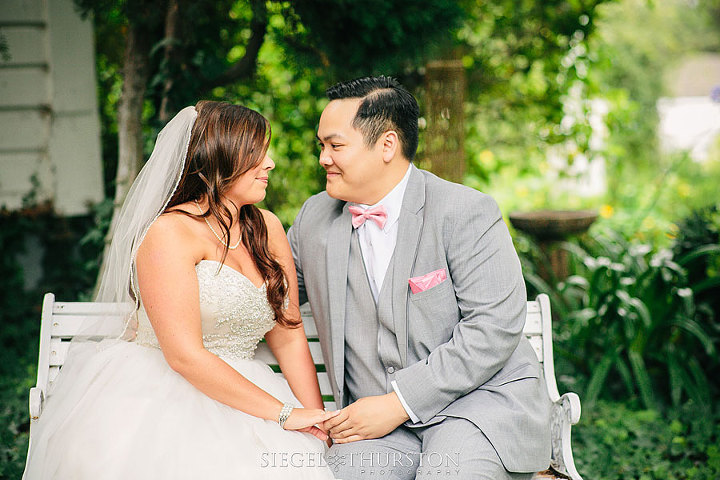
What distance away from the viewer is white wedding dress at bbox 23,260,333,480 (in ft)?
7.11

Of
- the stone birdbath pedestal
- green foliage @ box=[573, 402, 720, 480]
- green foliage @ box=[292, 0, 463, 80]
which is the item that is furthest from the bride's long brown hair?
the stone birdbath pedestal

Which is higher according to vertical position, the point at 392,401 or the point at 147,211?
the point at 147,211

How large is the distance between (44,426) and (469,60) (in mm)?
4335

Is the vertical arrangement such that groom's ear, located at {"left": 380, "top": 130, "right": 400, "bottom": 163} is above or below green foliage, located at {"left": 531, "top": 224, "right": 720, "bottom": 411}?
above

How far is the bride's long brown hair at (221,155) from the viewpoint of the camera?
8.32ft

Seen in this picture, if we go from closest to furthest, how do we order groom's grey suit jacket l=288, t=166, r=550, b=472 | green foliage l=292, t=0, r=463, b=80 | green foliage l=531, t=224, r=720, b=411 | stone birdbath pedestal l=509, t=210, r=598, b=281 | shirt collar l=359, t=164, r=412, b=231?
groom's grey suit jacket l=288, t=166, r=550, b=472
shirt collar l=359, t=164, r=412, b=231
green foliage l=292, t=0, r=463, b=80
green foliage l=531, t=224, r=720, b=411
stone birdbath pedestal l=509, t=210, r=598, b=281

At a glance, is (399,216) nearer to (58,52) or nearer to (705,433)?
(705,433)

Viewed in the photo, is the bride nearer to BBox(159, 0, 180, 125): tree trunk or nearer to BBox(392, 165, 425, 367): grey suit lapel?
BBox(392, 165, 425, 367): grey suit lapel

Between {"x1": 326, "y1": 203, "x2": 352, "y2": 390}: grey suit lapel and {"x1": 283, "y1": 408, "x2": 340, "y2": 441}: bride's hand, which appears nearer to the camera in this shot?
{"x1": 283, "y1": 408, "x2": 340, "y2": 441}: bride's hand

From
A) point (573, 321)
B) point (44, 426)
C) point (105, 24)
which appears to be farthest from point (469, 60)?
point (44, 426)

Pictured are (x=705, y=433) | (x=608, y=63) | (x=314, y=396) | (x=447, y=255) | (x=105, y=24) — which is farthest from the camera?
(x=608, y=63)

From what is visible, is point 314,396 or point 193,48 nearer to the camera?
point 314,396

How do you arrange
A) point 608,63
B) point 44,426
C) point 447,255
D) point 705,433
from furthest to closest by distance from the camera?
point 608,63 < point 705,433 < point 447,255 < point 44,426

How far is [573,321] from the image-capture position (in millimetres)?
4402
